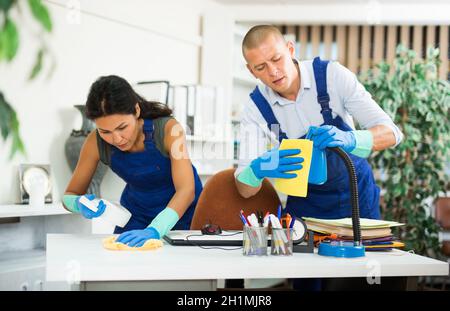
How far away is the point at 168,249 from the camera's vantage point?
49.0 inches

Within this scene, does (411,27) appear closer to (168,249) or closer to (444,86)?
(444,86)

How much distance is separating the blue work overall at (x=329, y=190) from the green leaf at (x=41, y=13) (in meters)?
1.25

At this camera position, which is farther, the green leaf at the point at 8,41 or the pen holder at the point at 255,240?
the pen holder at the point at 255,240

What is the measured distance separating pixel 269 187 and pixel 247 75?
96.1 inches

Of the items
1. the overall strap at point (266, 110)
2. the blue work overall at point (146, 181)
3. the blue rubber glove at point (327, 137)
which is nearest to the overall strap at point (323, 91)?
the overall strap at point (266, 110)

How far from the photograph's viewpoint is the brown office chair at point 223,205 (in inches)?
65.7

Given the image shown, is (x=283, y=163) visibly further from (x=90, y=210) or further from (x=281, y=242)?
(x=90, y=210)

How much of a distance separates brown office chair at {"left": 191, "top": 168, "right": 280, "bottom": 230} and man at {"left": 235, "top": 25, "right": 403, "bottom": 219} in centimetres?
4

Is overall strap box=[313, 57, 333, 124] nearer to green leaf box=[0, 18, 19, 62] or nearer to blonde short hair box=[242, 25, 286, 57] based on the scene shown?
blonde short hair box=[242, 25, 286, 57]

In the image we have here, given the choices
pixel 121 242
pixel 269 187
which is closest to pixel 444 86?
pixel 269 187

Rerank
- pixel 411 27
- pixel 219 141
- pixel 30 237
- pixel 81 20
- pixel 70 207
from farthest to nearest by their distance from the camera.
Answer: pixel 411 27, pixel 219 141, pixel 81 20, pixel 30 237, pixel 70 207

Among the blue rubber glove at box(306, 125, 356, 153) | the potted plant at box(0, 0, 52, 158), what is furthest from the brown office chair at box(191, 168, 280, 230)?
the potted plant at box(0, 0, 52, 158)

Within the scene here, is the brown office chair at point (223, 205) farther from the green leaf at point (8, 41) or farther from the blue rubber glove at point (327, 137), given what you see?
the green leaf at point (8, 41)

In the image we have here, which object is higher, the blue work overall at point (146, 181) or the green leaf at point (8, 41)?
the green leaf at point (8, 41)
